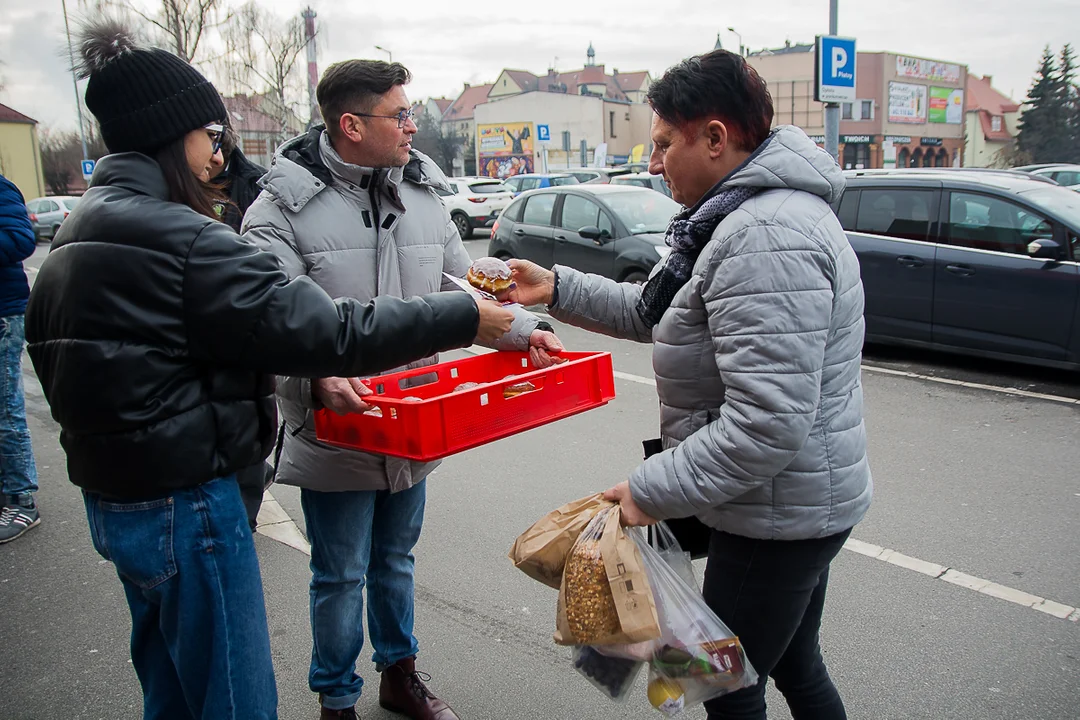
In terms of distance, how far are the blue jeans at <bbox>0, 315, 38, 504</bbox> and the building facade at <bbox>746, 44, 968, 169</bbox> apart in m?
56.3

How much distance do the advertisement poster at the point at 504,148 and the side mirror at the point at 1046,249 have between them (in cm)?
5963

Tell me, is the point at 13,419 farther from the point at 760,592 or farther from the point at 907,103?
the point at 907,103

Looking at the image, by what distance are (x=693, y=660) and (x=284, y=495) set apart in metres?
3.76

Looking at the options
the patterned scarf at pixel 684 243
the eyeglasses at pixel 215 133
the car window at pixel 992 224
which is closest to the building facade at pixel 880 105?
the car window at pixel 992 224

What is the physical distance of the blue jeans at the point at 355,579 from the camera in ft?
8.75

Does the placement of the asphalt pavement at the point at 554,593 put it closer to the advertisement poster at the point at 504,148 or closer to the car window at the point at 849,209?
the car window at the point at 849,209

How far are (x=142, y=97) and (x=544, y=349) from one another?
1.39m

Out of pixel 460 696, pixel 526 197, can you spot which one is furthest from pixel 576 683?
pixel 526 197

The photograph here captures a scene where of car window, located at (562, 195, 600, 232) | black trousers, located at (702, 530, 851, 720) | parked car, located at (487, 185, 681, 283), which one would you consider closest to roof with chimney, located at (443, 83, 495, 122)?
parked car, located at (487, 185, 681, 283)

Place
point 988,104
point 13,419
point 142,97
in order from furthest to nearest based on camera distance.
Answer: point 988,104
point 13,419
point 142,97

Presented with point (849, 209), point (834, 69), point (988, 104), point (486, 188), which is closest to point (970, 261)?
point (849, 209)

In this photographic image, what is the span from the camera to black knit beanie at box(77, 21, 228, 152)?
1.86 meters

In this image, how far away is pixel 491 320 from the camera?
2.15 metres

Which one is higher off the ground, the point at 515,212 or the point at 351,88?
the point at 351,88
